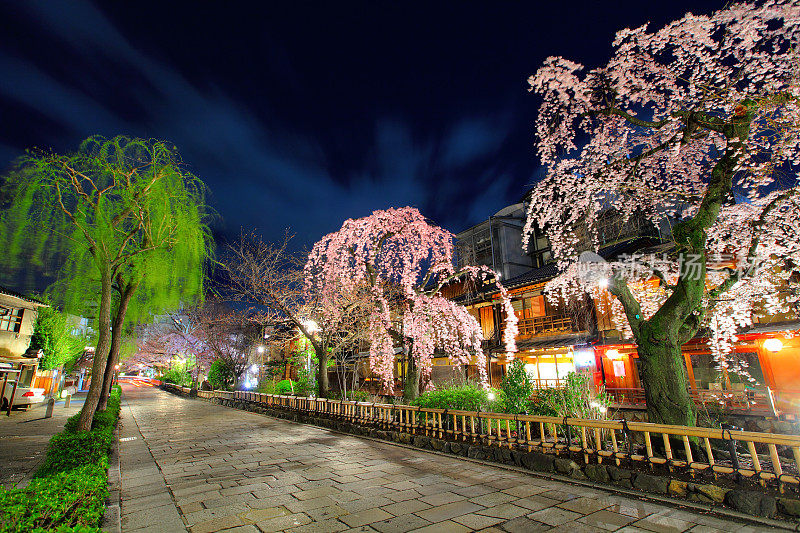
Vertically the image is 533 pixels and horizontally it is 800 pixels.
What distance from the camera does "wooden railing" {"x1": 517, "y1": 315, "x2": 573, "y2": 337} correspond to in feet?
Answer: 67.3

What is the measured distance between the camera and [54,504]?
3.39m

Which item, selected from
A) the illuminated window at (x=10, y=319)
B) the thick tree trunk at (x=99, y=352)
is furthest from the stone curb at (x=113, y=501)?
the illuminated window at (x=10, y=319)

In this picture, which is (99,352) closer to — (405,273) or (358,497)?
(358,497)

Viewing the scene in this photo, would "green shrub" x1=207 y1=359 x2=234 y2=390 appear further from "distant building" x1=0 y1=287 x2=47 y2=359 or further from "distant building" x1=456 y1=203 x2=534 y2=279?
"distant building" x1=456 y1=203 x2=534 y2=279

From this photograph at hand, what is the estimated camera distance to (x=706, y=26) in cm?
752

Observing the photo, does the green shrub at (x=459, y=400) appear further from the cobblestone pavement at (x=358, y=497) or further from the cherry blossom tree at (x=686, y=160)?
the cherry blossom tree at (x=686, y=160)

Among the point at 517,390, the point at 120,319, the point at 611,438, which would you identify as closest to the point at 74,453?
the point at 120,319

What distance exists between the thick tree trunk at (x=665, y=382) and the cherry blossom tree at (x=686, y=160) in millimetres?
20

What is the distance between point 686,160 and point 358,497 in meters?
11.4

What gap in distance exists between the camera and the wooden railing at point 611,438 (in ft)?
15.9

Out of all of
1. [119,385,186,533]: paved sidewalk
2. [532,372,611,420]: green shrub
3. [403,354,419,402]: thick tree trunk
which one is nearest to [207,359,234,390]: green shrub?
[119,385,186,533]: paved sidewalk

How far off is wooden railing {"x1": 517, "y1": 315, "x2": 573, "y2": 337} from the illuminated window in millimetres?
32378

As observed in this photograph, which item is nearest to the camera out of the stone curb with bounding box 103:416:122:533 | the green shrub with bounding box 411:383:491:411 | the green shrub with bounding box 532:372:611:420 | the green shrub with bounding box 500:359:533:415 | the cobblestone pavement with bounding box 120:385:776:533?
the stone curb with bounding box 103:416:122:533

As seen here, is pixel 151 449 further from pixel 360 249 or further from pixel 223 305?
pixel 223 305
